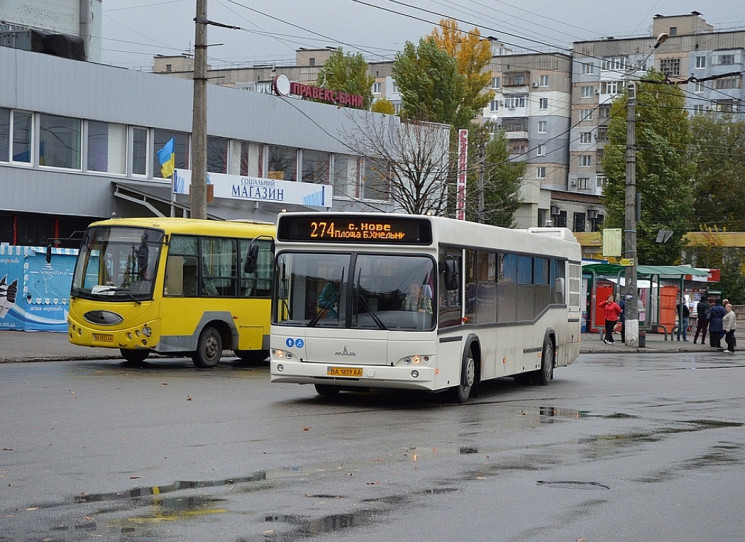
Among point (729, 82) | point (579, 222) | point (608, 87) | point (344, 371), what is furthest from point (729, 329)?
point (608, 87)

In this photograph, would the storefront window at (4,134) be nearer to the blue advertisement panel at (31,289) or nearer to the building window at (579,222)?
the blue advertisement panel at (31,289)

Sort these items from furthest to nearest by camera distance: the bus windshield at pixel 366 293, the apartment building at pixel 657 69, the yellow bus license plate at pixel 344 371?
the apartment building at pixel 657 69 < the bus windshield at pixel 366 293 < the yellow bus license plate at pixel 344 371

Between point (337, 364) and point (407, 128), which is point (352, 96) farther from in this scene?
point (337, 364)

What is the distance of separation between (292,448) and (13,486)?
10.7 ft

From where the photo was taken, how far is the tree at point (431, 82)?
6178 centimetres

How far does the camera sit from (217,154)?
43625mm

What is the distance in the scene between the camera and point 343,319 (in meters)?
16.3

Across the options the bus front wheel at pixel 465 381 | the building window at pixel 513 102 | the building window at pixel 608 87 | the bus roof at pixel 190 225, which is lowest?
the bus front wheel at pixel 465 381

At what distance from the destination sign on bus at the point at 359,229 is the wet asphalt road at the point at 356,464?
2253mm

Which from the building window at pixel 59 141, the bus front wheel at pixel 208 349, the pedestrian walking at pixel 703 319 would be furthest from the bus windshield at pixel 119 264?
the pedestrian walking at pixel 703 319

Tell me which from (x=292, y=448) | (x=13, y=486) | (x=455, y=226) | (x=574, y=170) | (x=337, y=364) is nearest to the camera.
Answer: (x=13, y=486)

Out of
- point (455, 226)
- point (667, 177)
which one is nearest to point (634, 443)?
point (455, 226)

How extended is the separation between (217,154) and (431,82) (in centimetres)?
2079

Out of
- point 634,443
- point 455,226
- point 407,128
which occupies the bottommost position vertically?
point 634,443
